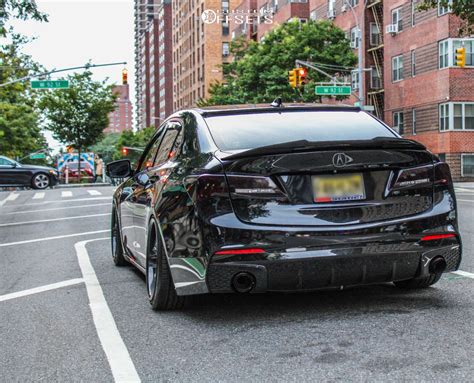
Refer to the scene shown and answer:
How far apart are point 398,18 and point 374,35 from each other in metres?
5.18

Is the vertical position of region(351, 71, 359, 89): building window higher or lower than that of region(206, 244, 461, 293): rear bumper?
higher

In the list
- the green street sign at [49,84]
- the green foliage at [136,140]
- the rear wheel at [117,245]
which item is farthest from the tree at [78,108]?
the rear wheel at [117,245]

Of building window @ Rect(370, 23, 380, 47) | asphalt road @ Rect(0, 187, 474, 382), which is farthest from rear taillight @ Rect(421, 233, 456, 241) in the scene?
building window @ Rect(370, 23, 380, 47)

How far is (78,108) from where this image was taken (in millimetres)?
66188

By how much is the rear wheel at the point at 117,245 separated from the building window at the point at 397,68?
38.6 m

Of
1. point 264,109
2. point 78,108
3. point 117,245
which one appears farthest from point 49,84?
point 264,109

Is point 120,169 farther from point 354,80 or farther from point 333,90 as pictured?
point 354,80

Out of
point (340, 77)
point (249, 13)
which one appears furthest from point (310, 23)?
point (249, 13)

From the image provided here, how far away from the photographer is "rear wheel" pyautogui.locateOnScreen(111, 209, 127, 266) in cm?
868

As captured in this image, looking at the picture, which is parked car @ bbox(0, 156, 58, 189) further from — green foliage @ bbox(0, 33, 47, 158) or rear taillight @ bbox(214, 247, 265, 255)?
rear taillight @ bbox(214, 247, 265, 255)

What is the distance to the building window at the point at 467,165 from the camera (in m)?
40.5

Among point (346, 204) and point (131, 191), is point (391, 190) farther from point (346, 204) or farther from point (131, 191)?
point (131, 191)

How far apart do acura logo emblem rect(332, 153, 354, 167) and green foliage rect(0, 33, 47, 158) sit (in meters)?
37.4

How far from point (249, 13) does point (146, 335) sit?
237 feet
